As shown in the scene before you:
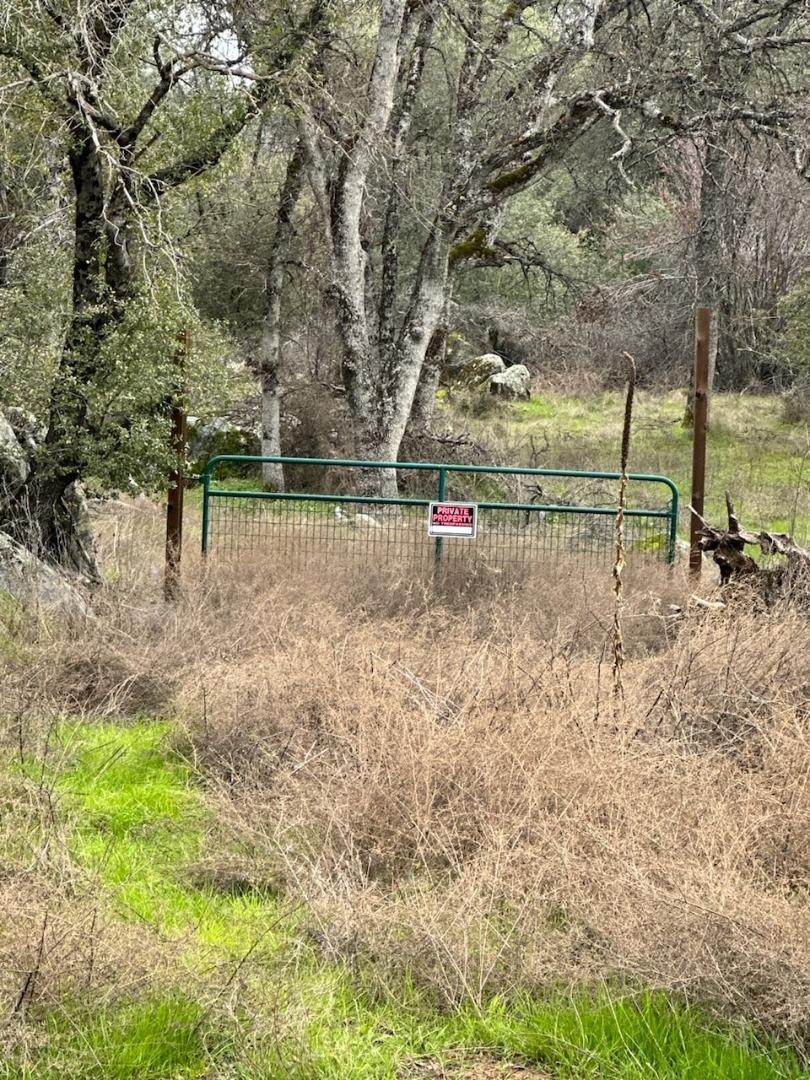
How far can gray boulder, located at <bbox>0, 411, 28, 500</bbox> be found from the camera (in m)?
9.52

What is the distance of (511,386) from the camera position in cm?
2652

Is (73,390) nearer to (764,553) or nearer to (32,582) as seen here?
(32,582)

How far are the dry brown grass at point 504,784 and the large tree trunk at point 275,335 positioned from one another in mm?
12074

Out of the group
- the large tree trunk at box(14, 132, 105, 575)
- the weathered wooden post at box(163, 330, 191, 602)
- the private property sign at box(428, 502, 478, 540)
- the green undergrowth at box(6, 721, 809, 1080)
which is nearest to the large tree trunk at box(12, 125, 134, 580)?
the large tree trunk at box(14, 132, 105, 575)

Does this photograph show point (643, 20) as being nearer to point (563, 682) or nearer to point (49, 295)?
point (49, 295)

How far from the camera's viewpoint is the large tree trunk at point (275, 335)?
19578 millimetres

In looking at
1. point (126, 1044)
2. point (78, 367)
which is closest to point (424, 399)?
point (78, 367)

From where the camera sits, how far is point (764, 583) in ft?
28.9

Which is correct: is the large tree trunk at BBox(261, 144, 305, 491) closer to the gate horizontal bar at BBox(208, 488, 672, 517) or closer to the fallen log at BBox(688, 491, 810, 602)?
the gate horizontal bar at BBox(208, 488, 672, 517)

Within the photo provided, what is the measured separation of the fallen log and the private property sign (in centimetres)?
173

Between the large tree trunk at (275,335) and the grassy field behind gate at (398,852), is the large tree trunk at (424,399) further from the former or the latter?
the grassy field behind gate at (398,852)

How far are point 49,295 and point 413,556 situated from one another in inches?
230

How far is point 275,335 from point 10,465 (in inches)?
422

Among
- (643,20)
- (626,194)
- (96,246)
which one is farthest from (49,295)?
(626,194)
